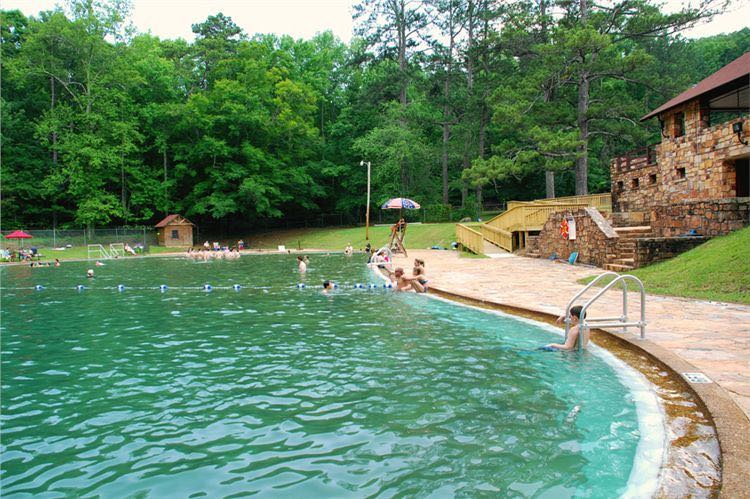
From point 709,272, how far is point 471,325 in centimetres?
707

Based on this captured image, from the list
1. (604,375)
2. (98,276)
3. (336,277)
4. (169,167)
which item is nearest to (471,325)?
(604,375)

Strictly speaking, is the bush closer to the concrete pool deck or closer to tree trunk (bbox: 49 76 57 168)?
the concrete pool deck

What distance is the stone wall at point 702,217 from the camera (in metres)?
16.0

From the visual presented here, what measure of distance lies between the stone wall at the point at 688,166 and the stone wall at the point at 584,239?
463 centimetres

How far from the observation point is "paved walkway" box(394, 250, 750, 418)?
20.6 ft

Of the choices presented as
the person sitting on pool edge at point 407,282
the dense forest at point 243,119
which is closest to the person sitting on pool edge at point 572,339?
the person sitting on pool edge at point 407,282

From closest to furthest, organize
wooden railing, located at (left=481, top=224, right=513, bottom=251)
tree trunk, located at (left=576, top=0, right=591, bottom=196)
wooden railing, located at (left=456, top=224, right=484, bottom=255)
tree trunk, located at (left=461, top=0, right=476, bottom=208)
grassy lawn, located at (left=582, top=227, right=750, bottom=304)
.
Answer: grassy lawn, located at (left=582, top=227, right=750, bottom=304), wooden railing, located at (left=481, top=224, right=513, bottom=251), wooden railing, located at (left=456, top=224, right=484, bottom=255), tree trunk, located at (left=576, top=0, right=591, bottom=196), tree trunk, located at (left=461, top=0, right=476, bottom=208)

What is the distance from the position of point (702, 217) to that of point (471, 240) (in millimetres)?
13417

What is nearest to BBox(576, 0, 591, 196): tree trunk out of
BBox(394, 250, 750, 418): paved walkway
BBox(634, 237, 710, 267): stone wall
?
BBox(394, 250, 750, 418): paved walkway

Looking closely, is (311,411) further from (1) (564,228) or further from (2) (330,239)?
(2) (330,239)

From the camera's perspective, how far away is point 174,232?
148ft

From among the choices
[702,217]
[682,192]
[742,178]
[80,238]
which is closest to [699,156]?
[682,192]

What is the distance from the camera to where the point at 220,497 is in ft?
13.0

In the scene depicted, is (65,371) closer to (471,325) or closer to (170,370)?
(170,370)
